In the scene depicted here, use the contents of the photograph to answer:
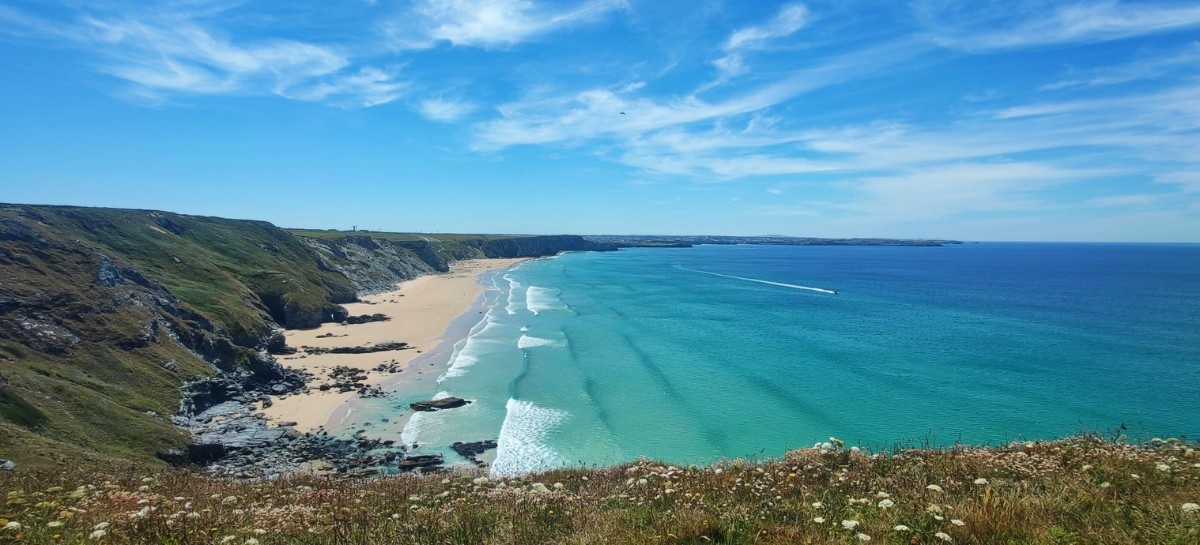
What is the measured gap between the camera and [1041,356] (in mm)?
46531

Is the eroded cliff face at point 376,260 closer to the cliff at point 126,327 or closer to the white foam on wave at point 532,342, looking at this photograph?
the cliff at point 126,327

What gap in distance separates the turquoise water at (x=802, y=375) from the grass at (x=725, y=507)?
1099cm

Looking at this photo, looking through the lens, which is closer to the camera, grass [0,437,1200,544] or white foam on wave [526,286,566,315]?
grass [0,437,1200,544]

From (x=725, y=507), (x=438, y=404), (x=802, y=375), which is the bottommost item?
(x=438, y=404)

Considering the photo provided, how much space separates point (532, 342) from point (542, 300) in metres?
32.1

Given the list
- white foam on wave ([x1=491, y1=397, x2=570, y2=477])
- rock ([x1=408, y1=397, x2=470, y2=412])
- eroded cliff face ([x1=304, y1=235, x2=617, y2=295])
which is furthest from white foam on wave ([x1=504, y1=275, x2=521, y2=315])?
white foam on wave ([x1=491, y1=397, x2=570, y2=477])

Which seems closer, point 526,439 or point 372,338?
point 526,439

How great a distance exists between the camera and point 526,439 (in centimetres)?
2978

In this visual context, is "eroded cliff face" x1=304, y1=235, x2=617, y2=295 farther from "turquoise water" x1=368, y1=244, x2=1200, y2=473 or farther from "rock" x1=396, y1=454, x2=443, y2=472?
"rock" x1=396, y1=454, x2=443, y2=472

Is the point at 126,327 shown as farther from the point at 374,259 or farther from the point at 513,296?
the point at 374,259

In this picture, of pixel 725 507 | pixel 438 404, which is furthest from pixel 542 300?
pixel 725 507

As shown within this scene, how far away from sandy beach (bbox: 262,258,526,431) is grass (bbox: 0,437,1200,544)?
24.9 metres

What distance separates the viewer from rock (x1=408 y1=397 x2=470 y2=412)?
34534mm

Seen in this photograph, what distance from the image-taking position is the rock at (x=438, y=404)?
113 ft
